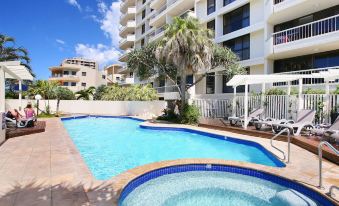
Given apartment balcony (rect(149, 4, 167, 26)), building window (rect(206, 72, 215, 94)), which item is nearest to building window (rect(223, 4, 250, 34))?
building window (rect(206, 72, 215, 94))

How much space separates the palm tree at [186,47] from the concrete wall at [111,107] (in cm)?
988

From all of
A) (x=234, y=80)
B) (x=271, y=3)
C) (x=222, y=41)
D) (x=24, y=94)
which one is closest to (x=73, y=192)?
(x=234, y=80)

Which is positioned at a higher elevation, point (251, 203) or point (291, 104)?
point (291, 104)

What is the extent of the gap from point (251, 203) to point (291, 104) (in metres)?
10.4

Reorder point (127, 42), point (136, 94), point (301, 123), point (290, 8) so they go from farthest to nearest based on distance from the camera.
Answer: point (127, 42), point (136, 94), point (290, 8), point (301, 123)

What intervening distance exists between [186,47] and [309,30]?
31.3ft

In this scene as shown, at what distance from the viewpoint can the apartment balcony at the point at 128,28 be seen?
49094mm

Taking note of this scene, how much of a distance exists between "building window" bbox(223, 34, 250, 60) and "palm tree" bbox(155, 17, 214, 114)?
6749mm

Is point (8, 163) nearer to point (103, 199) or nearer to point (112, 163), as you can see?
point (112, 163)

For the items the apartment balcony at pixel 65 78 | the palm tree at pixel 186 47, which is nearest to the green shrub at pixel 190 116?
the palm tree at pixel 186 47

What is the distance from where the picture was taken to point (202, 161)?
7.23 metres

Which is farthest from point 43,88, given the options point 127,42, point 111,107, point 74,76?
point 74,76

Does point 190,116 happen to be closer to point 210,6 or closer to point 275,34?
point 275,34

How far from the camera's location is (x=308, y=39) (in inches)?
667
